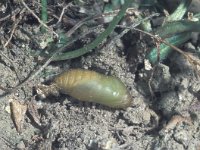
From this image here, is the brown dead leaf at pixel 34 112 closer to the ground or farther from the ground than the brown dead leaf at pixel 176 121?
closer to the ground

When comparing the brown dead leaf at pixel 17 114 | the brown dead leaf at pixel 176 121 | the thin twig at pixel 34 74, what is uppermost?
the thin twig at pixel 34 74

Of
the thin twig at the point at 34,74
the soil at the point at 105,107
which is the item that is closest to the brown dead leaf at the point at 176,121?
the soil at the point at 105,107

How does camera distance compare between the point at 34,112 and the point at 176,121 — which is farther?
the point at 34,112

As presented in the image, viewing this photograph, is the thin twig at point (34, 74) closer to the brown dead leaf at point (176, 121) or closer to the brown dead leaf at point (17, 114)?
the brown dead leaf at point (17, 114)

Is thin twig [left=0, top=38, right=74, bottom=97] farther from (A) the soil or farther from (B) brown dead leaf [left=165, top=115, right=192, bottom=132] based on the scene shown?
(B) brown dead leaf [left=165, top=115, right=192, bottom=132]

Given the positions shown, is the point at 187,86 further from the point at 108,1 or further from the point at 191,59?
the point at 108,1

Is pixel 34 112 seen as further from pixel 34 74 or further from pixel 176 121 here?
pixel 176 121

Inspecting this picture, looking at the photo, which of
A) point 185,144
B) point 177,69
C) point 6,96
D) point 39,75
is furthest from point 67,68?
point 185,144

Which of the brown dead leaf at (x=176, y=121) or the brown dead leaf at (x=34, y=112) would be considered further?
the brown dead leaf at (x=34, y=112)

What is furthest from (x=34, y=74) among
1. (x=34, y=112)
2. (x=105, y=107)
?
(x=105, y=107)
